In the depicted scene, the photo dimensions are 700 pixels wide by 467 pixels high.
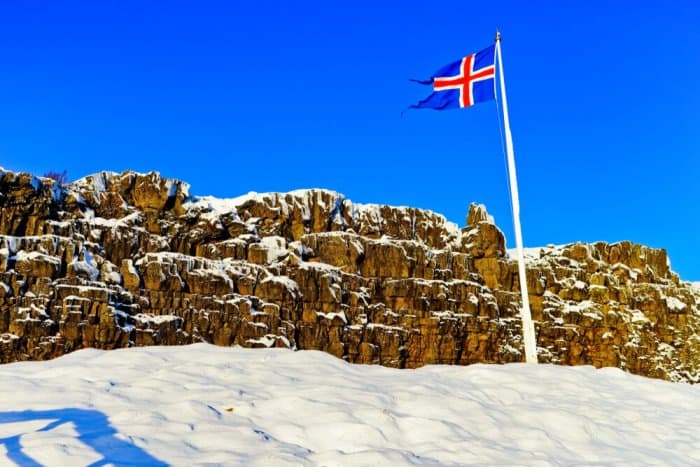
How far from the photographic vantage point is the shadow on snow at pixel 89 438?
14.8 feet

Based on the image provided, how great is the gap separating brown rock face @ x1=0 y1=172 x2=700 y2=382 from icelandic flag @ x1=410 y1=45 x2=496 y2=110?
46.1 ft

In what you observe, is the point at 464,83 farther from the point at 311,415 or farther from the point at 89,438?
the point at 89,438

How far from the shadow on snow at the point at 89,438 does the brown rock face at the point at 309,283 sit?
1974 centimetres

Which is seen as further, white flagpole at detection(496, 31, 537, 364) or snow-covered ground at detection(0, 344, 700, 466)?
white flagpole at detection(496, 31, 537, 364)

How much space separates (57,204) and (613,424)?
993 inches

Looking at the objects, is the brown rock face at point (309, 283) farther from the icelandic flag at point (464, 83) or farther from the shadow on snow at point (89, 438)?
the shadow on snow at point (89, 438)

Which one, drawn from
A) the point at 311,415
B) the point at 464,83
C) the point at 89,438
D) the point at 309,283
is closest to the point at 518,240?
the point at 464,83

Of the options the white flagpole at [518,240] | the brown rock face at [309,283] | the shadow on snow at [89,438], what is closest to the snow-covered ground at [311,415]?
the shadow on snow at [89,438]

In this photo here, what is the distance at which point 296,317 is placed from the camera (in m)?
28.6

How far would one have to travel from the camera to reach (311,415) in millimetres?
6023

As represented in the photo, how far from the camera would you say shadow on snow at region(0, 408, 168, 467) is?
14.8 feet

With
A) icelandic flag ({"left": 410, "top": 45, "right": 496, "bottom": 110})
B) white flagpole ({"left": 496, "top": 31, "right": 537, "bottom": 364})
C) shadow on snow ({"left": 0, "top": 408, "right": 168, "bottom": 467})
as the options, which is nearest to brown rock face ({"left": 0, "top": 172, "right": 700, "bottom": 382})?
icelandic flag ({"left": 410, "top": 45, "right": 496, "bottom": 110})

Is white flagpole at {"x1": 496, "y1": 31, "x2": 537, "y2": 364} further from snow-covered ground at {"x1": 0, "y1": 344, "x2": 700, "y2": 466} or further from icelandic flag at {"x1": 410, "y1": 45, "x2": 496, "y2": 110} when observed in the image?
snow-covered ground at {"x1": 0, "y1": 344, "x2": 700, "y2": 466}

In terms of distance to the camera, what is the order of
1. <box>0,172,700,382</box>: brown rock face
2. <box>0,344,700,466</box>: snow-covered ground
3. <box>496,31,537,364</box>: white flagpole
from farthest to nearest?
<box>0,172,700,382</box>: brown rock face < <box>496,31,537,364</box>: white flagpole < <box>0,344,700,466</box>: snow-covered ground
